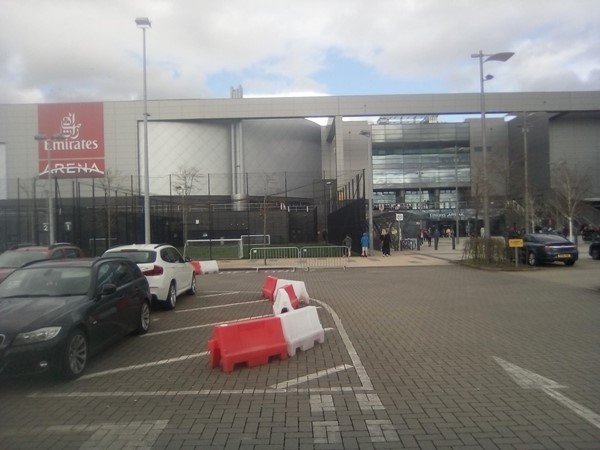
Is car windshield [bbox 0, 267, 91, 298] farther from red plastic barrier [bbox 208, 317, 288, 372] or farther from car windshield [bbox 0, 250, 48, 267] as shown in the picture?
car windshield [bbox 0, 250, 48, 267]

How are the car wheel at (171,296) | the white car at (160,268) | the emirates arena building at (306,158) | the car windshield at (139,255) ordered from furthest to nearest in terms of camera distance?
the emirates arena building at (306,158) < the car wheel at (171,296) < the car windshield at (139,255) < the white car at (160,268)

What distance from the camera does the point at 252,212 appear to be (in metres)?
48.2

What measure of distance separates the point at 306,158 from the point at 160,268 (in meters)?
63.7

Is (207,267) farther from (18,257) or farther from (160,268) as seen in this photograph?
(160,268)

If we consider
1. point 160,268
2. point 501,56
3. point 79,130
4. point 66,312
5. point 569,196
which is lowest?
point 66,312

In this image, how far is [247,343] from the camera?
265 inches

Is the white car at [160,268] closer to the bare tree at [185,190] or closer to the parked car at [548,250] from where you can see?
the parked car at [548,250]

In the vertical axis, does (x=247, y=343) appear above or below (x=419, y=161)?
below

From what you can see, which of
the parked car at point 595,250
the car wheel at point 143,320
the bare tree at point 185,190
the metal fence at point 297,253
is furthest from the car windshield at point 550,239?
the bare tree at point 185,190

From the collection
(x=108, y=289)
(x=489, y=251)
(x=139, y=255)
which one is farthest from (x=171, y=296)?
(x=489, y=251)

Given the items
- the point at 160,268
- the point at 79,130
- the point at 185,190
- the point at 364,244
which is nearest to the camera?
the point at 160,268

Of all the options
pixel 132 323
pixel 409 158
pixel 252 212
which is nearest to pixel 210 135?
pixel 252 212

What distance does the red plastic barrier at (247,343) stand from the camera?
6.51m

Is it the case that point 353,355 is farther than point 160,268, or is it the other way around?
point 160,268
